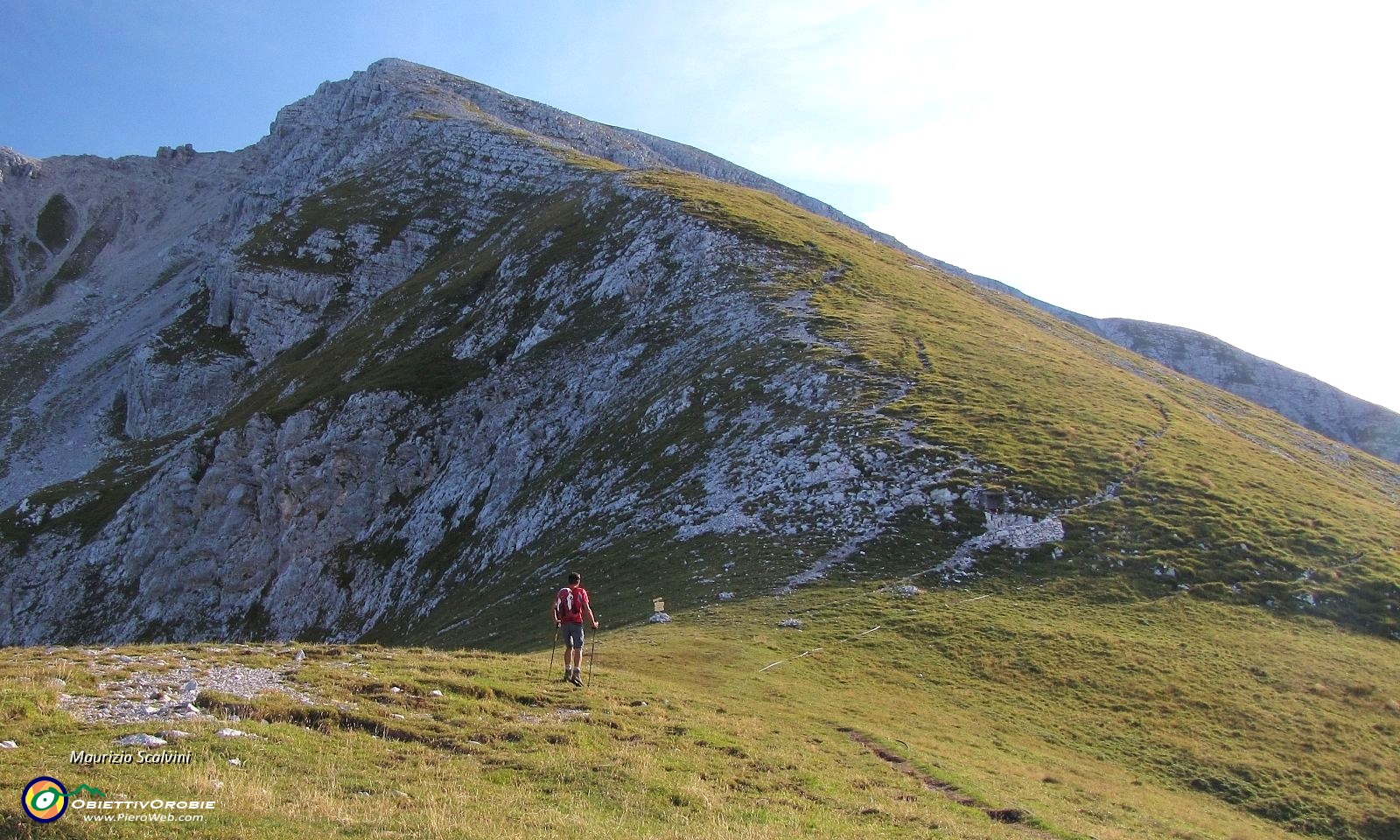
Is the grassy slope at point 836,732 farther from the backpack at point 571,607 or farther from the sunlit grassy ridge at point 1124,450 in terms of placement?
the sunlit grassy ridge at point 1124,450

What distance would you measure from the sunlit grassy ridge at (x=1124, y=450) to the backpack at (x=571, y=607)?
2503cm

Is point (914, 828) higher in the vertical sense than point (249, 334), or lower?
lower

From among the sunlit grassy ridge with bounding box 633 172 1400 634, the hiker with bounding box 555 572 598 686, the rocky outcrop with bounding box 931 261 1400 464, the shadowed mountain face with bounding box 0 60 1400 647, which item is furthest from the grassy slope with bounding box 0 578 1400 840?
the rocky outcrop with bounding box 931 261 1400 464

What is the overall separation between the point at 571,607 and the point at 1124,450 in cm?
4064

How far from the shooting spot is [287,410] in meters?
82.7

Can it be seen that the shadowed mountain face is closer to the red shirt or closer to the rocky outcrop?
the red shirt

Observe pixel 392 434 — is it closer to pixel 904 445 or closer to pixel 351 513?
pixel 351 513

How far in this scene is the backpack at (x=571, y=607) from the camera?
21.2 meters

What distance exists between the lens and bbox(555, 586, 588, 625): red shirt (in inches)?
837

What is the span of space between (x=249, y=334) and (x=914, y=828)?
137 metres

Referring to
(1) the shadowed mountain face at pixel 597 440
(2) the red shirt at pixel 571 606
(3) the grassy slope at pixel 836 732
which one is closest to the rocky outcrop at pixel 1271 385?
(1) the shadowed mountain face at pixel 597 440

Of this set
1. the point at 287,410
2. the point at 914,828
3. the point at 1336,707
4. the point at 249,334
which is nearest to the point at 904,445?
the point at 1336,707

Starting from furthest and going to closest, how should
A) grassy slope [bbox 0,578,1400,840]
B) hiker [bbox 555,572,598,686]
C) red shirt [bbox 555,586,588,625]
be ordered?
red shirt [bbox 555,586,588,625] < hiker [bbox 555,572,598,686] < grassy slope [bbox 0,578,1400,840]

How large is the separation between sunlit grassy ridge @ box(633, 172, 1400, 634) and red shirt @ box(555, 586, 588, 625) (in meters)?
25.0
